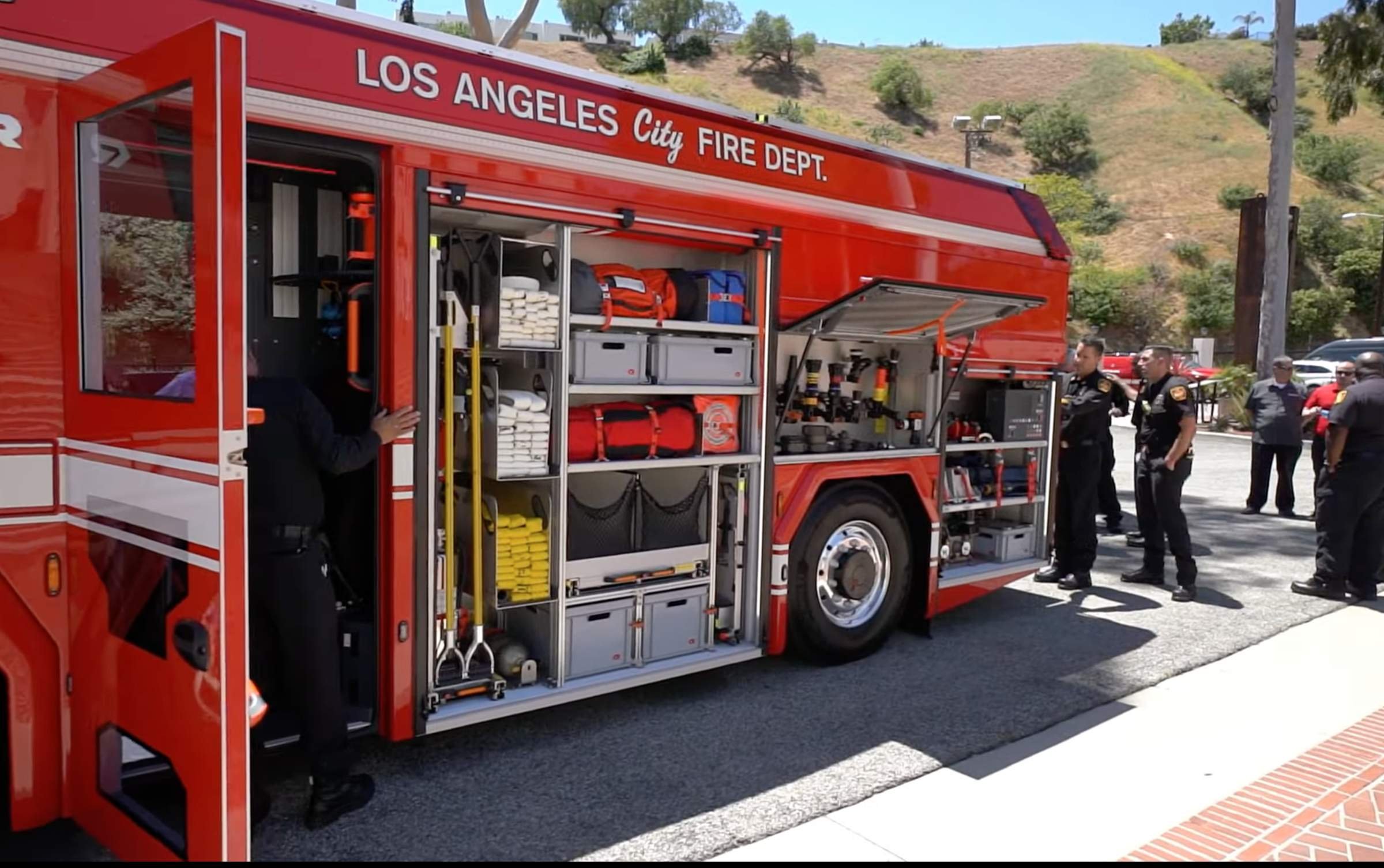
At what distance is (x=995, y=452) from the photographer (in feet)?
22.6

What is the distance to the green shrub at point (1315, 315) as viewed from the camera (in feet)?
148

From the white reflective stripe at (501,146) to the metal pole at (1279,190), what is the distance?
1332 cm

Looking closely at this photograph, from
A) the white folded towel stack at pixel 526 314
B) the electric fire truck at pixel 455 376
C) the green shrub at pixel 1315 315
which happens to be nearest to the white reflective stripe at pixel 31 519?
the electric fire truck at pixel 455 376

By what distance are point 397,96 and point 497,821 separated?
2.73 metres

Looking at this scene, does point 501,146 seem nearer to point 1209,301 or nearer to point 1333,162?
point 1209,301

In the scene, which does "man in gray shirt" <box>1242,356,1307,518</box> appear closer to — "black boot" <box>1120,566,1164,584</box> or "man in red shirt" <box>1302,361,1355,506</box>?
"man in red shirt" <box>1302,361,1355,506</box>

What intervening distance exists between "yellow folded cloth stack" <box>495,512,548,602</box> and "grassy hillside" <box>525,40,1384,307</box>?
56.5 metres

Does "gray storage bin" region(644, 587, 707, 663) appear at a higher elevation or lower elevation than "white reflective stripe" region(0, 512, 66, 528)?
lower

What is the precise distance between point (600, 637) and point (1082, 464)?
4579 mm

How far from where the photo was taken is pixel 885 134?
74.2 metres

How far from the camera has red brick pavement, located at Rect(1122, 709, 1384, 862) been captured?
356cm

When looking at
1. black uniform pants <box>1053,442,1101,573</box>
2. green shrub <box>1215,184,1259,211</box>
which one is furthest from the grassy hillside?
black uniform pants <box>1053,442,1101,573</box>

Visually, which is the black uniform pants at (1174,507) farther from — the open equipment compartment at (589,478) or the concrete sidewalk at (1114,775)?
the open equipment compartment at (589,478)

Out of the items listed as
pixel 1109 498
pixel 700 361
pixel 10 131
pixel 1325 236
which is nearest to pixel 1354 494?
pixel 1109 498
